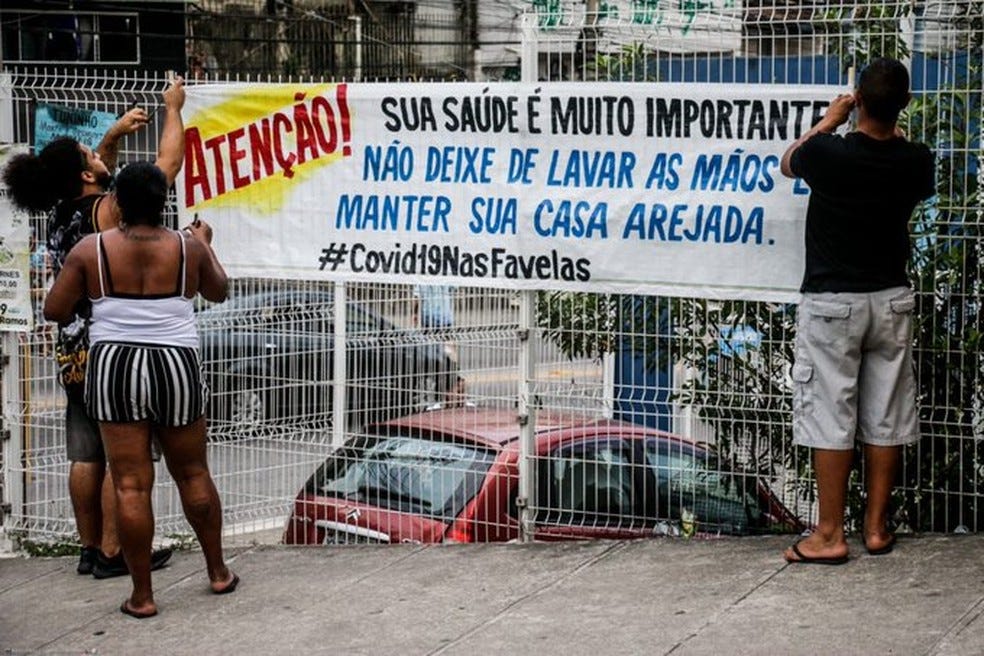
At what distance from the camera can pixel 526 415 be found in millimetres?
7668

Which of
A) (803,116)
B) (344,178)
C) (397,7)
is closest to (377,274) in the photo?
(344,178)

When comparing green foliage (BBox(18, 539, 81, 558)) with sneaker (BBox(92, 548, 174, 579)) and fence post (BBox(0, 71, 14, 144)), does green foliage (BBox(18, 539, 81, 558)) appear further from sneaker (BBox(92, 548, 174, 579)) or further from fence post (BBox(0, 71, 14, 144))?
fence post (BBox(0, 71, 14, 144))

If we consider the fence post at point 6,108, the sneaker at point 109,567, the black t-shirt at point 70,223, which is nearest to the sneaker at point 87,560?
the sneaker at point 109,567

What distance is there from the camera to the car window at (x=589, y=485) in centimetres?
755

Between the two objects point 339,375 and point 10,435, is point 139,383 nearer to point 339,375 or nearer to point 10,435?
point 339,375

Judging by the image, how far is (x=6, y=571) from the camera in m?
8.16

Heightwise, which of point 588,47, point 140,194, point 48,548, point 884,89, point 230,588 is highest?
point 588,47

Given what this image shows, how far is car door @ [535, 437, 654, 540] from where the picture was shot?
7539 mm

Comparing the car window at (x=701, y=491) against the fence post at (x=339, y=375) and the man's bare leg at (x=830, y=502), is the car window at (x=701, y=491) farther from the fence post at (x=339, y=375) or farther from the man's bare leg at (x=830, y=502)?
the fence post at (x=339, y=375)

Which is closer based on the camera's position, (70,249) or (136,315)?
(136,315)

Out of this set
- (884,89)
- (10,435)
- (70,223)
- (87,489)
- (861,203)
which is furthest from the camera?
(10,435)

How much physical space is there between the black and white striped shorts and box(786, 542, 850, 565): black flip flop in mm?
2627

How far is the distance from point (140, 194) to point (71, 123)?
2226mm

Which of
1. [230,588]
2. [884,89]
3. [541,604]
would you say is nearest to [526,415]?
[541,604]
